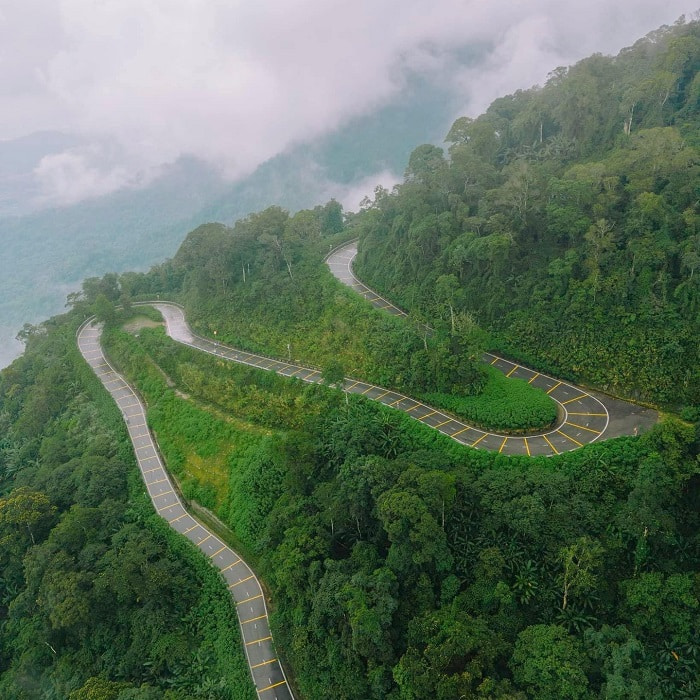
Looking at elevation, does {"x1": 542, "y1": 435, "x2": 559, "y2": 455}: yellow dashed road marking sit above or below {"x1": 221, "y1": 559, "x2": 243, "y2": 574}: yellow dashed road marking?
above

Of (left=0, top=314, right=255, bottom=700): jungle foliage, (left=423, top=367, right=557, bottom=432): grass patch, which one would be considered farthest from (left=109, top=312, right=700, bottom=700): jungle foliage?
(left=0, top=314, right=255, bottom=700): jungle foliage

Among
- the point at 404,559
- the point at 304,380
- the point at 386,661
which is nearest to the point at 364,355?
the point at 304,380

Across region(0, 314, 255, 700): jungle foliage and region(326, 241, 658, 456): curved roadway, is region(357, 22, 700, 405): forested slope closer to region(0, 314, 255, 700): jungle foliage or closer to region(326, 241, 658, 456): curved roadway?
region(326, 241, 658, 456): curved roadway

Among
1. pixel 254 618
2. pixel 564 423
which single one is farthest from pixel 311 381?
pixel 564 423

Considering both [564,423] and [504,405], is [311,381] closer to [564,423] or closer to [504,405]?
[504,405]

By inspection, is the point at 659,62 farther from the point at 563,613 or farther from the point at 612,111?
the point at 563,613
